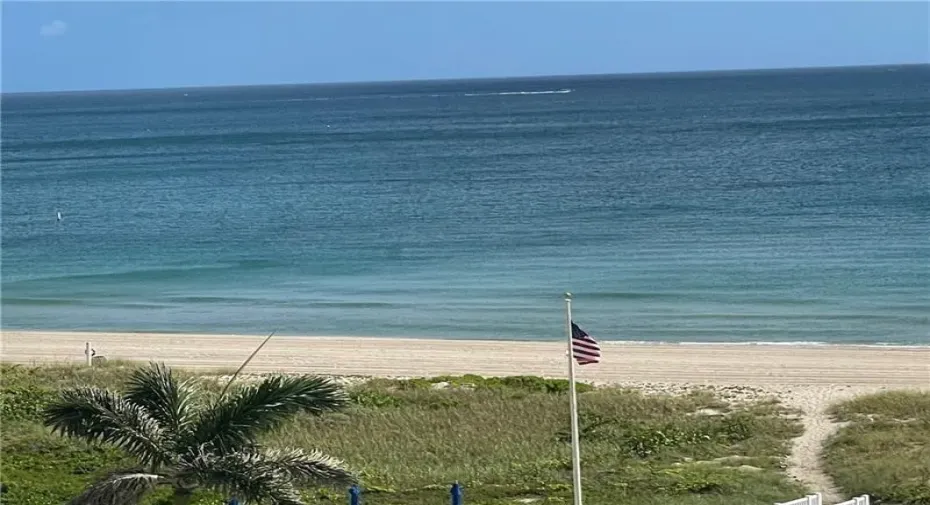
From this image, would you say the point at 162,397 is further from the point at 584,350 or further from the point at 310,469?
the point at 584,350

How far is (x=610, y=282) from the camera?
149ft

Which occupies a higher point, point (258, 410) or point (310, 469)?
point (258, 410)

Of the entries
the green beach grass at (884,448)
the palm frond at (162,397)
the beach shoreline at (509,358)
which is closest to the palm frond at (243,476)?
the palm frond at (162,397)

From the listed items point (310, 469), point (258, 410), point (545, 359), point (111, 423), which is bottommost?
point (310, 469)

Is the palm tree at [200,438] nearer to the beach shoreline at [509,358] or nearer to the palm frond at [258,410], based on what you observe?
the palm frond at [258,410]

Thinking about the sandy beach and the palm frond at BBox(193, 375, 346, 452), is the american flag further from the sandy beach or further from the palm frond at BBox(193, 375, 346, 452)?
the sandy beach

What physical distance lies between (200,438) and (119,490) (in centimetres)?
92

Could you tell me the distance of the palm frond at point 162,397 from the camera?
534 inches

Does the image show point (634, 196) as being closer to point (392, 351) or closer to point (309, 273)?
point (309, 273)

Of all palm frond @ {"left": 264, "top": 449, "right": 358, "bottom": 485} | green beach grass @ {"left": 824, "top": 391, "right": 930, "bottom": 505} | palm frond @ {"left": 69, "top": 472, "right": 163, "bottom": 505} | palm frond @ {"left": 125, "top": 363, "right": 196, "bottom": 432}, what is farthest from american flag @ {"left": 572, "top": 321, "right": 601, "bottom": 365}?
palm frond @ {"left": 69, "top": 472, "right": 163, "bottom": 505}

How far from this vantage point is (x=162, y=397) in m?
13.7

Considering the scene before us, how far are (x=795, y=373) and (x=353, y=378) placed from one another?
9.44m

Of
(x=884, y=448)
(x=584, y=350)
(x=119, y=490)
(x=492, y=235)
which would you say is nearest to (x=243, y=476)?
(x=119, y=490)

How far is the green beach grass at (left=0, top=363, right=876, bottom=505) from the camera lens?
755 inches
